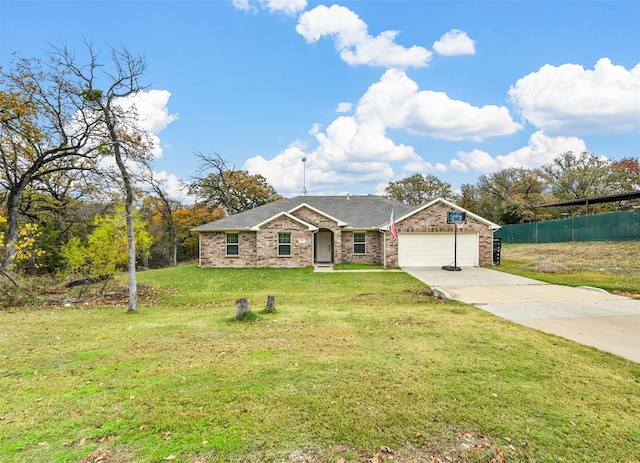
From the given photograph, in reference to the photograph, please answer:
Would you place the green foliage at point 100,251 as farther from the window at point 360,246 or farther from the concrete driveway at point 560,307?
the window at point 360,246

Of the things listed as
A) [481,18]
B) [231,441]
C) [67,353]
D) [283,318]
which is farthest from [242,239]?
[231,441]

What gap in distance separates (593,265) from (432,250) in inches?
303

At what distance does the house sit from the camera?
754 inches

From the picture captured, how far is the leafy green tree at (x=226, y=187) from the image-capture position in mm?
34531

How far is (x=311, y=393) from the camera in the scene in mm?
3906

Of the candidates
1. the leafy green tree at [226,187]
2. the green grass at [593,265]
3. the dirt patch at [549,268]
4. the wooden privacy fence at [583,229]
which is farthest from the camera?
the leafy green tree at [226,187]

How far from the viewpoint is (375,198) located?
26422 mm

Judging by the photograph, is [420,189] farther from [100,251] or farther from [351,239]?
[100,251]

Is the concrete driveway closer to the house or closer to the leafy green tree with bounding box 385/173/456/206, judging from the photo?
the house

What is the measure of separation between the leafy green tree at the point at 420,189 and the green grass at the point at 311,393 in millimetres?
37368

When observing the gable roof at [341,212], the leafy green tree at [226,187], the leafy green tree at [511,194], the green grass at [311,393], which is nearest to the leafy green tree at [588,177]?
the leafy green tree at [511,194]

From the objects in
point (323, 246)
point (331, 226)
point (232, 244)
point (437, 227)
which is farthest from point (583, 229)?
point (232, 244)

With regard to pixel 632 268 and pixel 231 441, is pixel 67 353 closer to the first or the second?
pixel 231 441

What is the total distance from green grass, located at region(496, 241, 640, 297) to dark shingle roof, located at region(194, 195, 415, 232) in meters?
7.90
